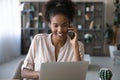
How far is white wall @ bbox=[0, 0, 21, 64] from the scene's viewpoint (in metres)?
6.88

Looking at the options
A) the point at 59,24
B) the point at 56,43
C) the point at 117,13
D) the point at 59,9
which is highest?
the point at 117,13

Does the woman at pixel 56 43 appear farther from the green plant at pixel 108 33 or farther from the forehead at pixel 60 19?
the green plant at pixel 108 33

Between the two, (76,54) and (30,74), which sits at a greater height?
(76,54)

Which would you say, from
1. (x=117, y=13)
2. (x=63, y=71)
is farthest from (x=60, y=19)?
(x=117, y=13)

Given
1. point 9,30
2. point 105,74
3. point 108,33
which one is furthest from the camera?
point 108,33

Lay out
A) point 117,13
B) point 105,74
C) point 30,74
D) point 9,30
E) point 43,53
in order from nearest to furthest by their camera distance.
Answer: point 105,74
point 30,74
point 43,53
point 9,30
point 117,13

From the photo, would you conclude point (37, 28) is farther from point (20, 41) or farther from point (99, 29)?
point (99, 29)

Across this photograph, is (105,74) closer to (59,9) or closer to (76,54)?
(76,54)

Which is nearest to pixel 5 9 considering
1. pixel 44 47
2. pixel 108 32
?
pixel 108 32

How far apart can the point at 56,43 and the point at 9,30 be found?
18.3ft

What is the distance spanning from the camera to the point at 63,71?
1416 millimetres

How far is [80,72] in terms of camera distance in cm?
146

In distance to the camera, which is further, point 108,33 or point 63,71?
point 108,33

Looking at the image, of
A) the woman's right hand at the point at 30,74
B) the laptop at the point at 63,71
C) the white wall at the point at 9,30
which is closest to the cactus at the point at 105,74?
the laptop at the point at 63,71
